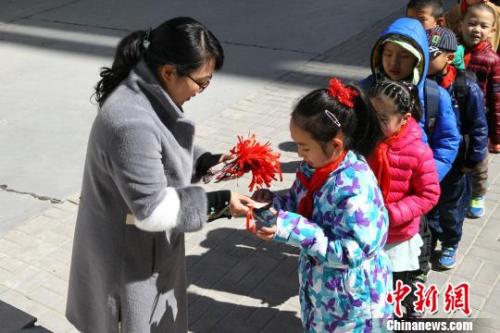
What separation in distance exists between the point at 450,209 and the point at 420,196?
99 cm

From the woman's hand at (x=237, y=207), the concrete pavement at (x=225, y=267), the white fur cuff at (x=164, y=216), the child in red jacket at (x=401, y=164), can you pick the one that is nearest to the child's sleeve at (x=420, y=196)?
the child in red jacket at (x=401, y=164)

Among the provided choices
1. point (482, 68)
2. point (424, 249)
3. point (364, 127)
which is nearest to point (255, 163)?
point (364, 127)

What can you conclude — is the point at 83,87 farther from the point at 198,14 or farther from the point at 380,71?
the point at 380,71

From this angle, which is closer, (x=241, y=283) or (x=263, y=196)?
(x=263, y=196)

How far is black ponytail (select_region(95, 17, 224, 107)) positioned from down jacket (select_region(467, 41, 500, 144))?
2.90m

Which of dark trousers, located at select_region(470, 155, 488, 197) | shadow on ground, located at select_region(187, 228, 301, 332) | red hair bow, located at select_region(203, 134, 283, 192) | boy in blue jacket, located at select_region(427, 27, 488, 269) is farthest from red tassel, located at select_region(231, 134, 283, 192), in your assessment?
dark trousers, located at select_region(470, 155, 488, 197)

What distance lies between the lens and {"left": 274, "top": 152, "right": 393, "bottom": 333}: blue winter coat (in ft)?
7.55

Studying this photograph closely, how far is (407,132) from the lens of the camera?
292 centimetres

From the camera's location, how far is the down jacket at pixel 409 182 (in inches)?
114

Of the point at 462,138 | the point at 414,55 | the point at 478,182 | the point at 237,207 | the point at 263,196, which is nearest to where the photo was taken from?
the point at 237,207

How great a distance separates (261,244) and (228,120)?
85.9 inches

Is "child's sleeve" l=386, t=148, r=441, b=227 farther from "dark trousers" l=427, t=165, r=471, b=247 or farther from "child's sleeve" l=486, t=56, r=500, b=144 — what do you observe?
"child's sleeve" l=486, t=56, r=500, b=144

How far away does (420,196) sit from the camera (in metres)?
2.96

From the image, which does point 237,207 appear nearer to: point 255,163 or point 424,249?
point 255,163
